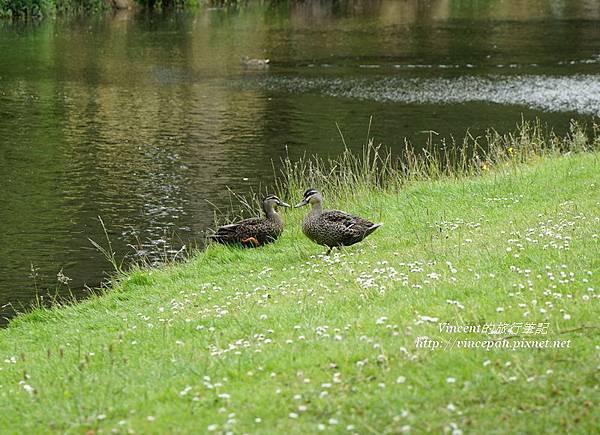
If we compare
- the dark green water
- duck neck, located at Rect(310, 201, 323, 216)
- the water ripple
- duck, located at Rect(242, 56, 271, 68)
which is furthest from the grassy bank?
duck, located at Rect(242, 56, 271, 68)

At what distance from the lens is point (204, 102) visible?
4956 centimetres

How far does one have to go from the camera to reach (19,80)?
5519 cm

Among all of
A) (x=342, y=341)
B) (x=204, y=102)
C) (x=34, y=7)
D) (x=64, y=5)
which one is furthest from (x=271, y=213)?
(x=64, y=5)

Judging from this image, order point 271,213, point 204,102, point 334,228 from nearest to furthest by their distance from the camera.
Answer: point 334,228
point 271,213
point 204,102

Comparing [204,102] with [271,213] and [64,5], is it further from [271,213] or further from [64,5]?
[64,5]

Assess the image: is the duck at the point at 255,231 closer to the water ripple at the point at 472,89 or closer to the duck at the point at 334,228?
the duck at the point at 334,228

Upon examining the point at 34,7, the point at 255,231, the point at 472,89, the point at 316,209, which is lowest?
the point at 472,89

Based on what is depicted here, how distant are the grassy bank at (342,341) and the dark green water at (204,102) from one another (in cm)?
652

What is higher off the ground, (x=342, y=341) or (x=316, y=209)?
(x=316, y=209)

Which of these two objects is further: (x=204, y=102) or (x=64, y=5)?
(x=64, y=5)

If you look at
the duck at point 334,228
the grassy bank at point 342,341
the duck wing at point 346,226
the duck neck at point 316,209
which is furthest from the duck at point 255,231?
the duck wing at point 346,226

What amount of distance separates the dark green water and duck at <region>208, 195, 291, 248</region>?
186 inches

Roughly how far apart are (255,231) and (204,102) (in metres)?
31.6

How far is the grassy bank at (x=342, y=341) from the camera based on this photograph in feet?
29.1
